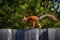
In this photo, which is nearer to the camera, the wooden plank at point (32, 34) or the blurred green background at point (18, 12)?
the wooden plank at point (32, 34)

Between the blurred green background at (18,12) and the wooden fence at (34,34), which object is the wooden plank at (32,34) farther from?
the blurred green background at (18,12)

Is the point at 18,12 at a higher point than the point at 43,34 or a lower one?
higher

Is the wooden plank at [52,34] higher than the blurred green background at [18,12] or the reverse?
the reverse

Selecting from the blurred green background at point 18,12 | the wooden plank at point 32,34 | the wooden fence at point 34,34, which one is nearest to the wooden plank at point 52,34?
the wooden fence at point 34,34

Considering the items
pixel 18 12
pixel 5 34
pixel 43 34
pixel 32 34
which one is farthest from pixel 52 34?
pixel 18 12

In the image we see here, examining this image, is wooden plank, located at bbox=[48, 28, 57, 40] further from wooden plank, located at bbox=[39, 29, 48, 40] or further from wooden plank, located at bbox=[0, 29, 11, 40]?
wooden plank, located at bbox=[0, 29, 11, 40]

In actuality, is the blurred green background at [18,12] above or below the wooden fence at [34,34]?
above

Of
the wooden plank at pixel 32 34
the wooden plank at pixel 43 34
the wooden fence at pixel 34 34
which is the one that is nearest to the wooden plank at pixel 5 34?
the wooden fence at pixel 34 34

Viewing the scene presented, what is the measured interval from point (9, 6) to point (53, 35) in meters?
0.80

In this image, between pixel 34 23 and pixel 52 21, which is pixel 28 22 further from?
pixel 52 21

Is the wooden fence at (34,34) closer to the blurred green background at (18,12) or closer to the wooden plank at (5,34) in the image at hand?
the wooden plank at (5,34)

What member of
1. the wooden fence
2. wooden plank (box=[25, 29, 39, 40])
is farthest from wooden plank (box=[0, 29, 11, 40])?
wooden plank (box=[25, 29, 39, 40])

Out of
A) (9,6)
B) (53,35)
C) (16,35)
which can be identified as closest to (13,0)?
(9,6)

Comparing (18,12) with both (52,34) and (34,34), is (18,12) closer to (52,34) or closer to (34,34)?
(34,34)
